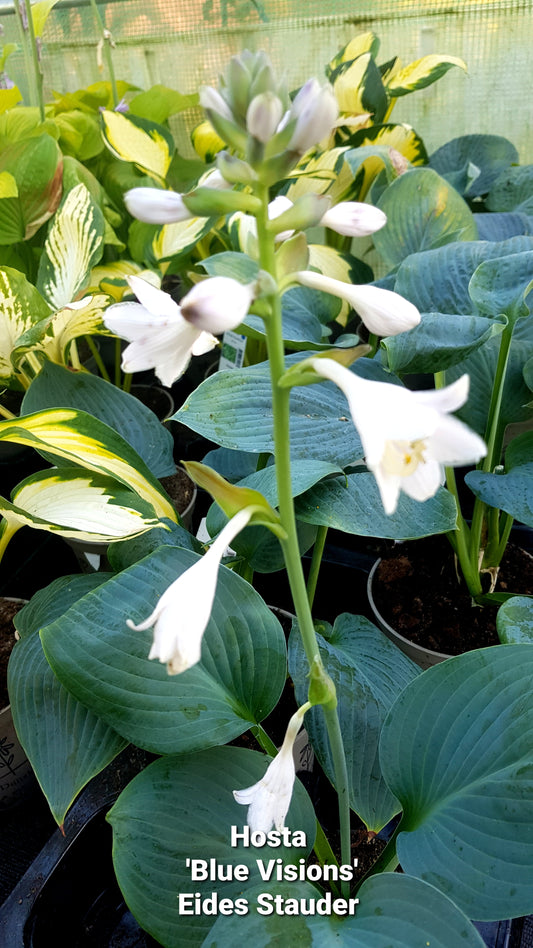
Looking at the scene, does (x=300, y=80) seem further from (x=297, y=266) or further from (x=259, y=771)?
(x=259, y=771)

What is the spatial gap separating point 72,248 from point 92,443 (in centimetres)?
46

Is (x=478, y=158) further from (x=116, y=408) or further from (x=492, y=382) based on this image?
(x=116, y=408)

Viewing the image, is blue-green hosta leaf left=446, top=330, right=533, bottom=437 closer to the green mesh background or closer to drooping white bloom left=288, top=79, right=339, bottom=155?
drooping white bloom left=288, top=79, right=339, bottom=155

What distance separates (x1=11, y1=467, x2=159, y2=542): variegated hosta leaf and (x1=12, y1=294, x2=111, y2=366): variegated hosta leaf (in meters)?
0.21

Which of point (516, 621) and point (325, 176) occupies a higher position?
point (325, 176)

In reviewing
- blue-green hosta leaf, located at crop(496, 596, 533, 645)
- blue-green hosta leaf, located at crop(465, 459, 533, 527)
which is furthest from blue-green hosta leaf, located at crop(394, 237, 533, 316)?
blue-green hosta leaf, located at crop(496, 596, 533, 645)

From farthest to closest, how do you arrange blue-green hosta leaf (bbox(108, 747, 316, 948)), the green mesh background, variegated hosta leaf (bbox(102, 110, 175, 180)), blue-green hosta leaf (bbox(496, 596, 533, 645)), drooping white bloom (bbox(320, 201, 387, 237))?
the green mesh background
variegated hosta leaf (bbox(102, 110, 175, 180))
blue-green hosta leaf (bbox(496, 596, 533, 645))
blue-green hosta leaf (bbox(108, 747, 316, 948))
drooping white bloom (bbox(320, 201, 387, 237))

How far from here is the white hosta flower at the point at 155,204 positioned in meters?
0.37

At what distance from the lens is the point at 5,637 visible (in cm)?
93

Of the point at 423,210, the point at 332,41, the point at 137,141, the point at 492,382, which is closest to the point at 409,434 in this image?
the point at 492,382

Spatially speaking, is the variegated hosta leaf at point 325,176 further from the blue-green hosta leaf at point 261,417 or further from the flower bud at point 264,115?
the flower bud at point 264,115

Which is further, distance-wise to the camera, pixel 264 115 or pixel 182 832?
pixel 182 832

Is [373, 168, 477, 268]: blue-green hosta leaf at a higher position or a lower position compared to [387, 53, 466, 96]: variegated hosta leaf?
lower

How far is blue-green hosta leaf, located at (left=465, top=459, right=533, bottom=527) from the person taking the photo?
0.69 meters
